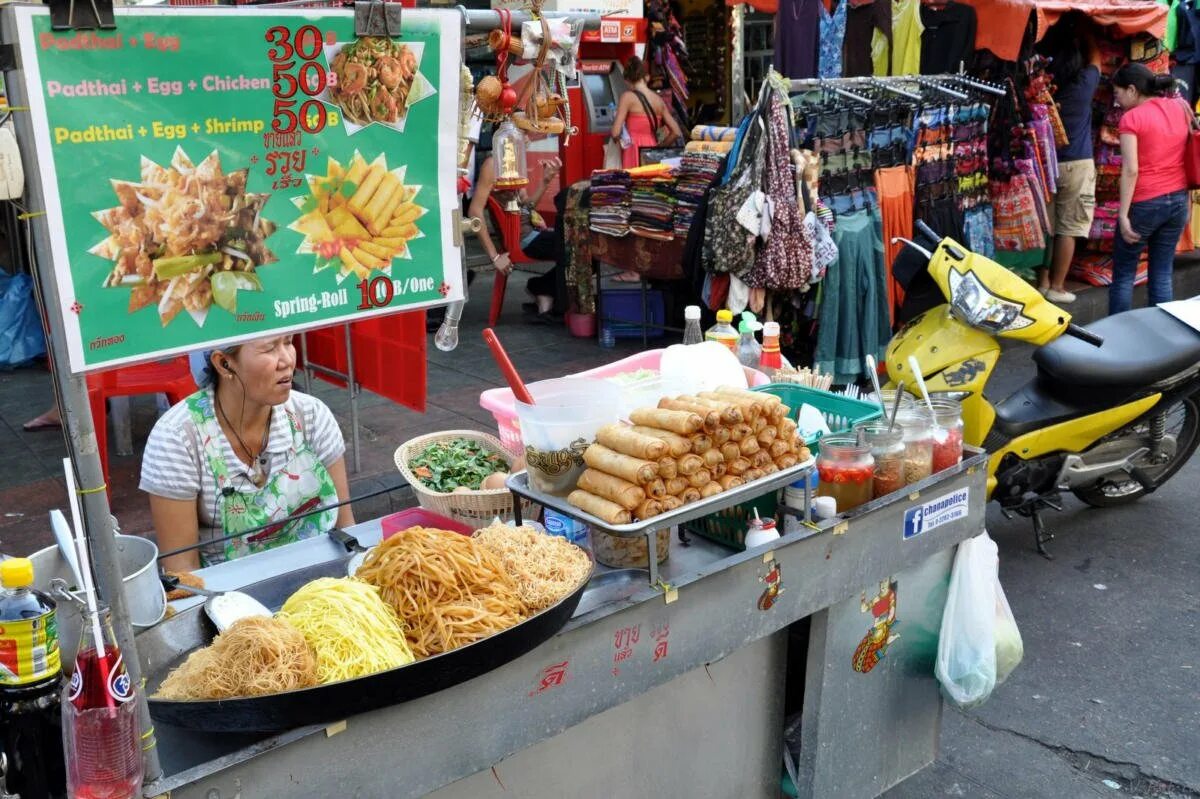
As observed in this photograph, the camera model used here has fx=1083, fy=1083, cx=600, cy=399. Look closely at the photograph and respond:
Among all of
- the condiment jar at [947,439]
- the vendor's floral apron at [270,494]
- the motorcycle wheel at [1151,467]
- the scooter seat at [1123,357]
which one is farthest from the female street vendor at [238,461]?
the motorcycle wheel at [1151,467]

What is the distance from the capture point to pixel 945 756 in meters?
3.84

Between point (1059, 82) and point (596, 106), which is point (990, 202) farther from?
point (596, 106)

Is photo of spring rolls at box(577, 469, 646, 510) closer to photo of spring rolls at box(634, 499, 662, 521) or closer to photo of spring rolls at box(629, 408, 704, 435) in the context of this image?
photo of spring rolls at box(634, 499, 662, 521)

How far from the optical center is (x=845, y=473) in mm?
3012

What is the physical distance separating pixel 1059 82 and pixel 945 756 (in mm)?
7680

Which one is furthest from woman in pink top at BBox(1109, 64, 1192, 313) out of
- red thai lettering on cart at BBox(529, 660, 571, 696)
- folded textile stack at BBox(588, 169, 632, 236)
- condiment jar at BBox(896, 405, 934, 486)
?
red thai lettering on cart at BBox(529, 660, 571, 696)

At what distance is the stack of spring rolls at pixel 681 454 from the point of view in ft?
8.19

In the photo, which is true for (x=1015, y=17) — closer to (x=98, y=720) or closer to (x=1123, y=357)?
(x=1123, y=357)

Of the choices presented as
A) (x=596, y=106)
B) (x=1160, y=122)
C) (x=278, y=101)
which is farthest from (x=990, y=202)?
(x=278, y=101)

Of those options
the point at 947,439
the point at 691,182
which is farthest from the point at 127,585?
the point at 691,182

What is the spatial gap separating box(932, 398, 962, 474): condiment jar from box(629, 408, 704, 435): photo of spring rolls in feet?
3.52

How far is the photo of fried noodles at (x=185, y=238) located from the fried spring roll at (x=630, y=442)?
96cm

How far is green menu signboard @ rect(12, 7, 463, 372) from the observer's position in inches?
66.0

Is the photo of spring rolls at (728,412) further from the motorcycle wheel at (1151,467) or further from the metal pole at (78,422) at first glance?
the motorcycle wheel at (1151,467)
